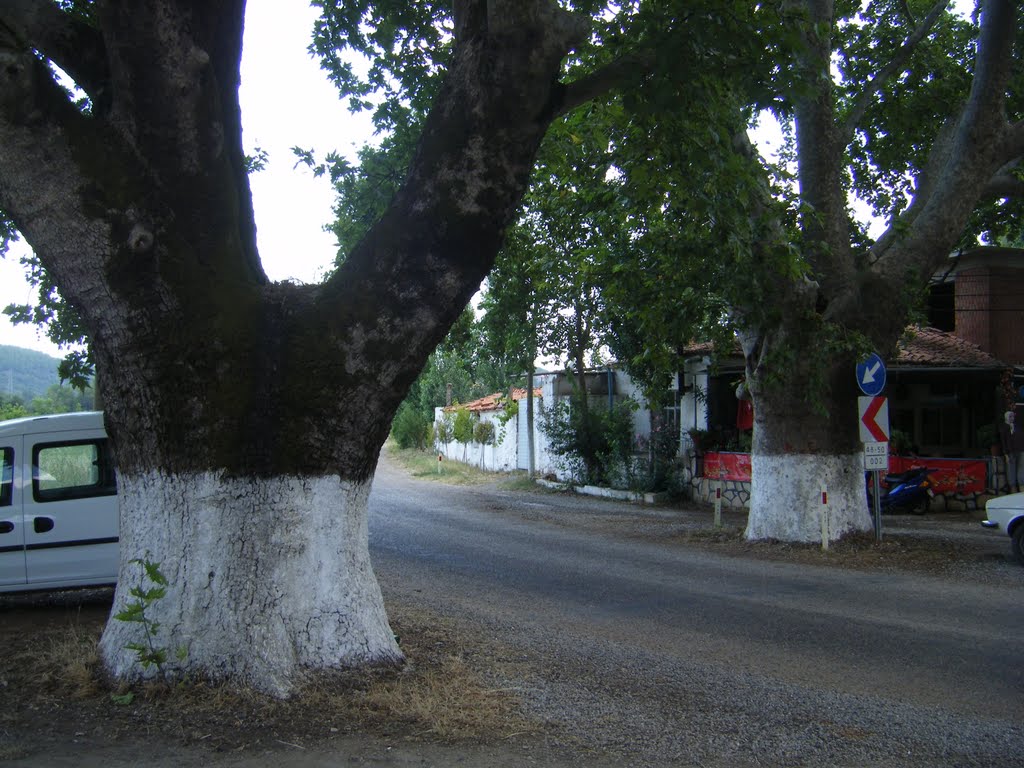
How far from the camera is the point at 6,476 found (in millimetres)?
9023

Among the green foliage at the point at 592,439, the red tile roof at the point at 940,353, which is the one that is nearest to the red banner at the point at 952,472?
the red tile roof at the point at 940,353

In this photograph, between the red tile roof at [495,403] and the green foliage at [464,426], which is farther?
the green foliage at [464,426]

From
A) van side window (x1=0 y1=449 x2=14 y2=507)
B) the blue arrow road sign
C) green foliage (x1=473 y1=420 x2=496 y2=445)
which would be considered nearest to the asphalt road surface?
the blue arrow road sign

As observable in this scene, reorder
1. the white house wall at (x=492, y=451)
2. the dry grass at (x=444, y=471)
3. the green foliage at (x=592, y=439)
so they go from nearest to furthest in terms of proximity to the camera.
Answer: the green foliage at (x=592, y=439) < the dry grass at (x=444, y=471) < the white house wall at (x=492, y=451)

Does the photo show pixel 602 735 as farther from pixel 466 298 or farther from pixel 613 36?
pixel 613 36

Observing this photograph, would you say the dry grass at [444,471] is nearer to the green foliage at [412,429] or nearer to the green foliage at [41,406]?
the green foliage at [412,429]

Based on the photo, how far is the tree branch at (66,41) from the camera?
248 inches

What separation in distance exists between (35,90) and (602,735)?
17.1 ft

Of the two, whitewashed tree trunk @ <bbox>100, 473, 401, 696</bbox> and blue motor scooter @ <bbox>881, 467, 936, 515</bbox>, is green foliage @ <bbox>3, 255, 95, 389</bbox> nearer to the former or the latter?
whitewashed tree trunk @ <bbox>100, 473, 401, 696</bbox>

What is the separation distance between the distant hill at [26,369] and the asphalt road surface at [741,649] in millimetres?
70057

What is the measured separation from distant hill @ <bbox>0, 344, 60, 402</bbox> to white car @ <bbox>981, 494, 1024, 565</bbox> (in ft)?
238

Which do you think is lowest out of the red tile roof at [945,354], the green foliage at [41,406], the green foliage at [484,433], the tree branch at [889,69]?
the green foliage at [484,433]

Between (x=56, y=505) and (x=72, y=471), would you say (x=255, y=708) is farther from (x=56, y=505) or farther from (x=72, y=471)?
(x=72, y=471)

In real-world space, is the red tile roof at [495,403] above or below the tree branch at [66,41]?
below
